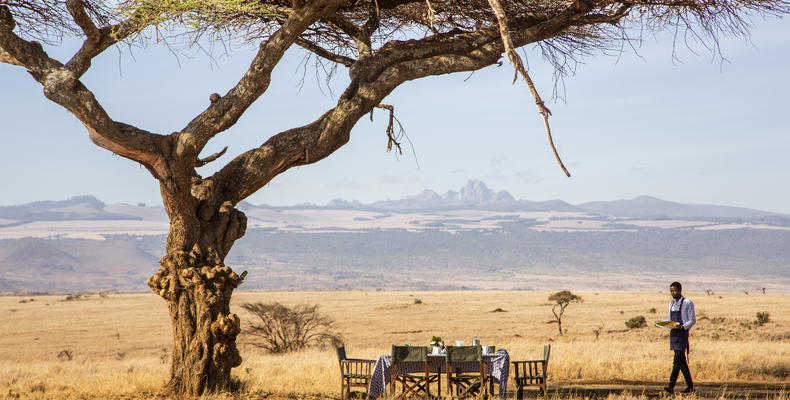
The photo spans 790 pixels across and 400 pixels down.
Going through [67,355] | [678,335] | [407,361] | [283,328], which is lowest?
[67,355]

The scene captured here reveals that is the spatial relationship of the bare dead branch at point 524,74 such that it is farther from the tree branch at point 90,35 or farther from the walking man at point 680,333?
the tree branch at point 90,35

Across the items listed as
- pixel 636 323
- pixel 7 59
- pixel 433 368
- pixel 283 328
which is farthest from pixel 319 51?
pixel 636 323

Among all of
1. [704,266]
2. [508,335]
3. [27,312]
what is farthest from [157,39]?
[704,266]

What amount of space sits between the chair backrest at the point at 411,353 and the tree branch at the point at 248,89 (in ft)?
11.9

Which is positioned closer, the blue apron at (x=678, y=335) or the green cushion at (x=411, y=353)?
the green cushion at (x=411, y=353)

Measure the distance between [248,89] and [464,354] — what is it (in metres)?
4.36

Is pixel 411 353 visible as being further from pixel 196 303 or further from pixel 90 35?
pixel 90 35

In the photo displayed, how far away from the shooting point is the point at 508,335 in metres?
31.4

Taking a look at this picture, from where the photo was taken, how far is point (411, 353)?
9.90 metres

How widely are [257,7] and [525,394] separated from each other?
6784mm

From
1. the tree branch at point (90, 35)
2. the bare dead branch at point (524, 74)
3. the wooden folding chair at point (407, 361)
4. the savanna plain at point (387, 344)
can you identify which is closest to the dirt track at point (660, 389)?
the savanna plain at point (387, 344)

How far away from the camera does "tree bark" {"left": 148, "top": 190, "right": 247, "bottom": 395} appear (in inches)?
371

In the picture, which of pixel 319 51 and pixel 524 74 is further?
pixel 319 51

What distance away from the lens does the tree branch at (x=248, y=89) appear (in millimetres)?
9742
